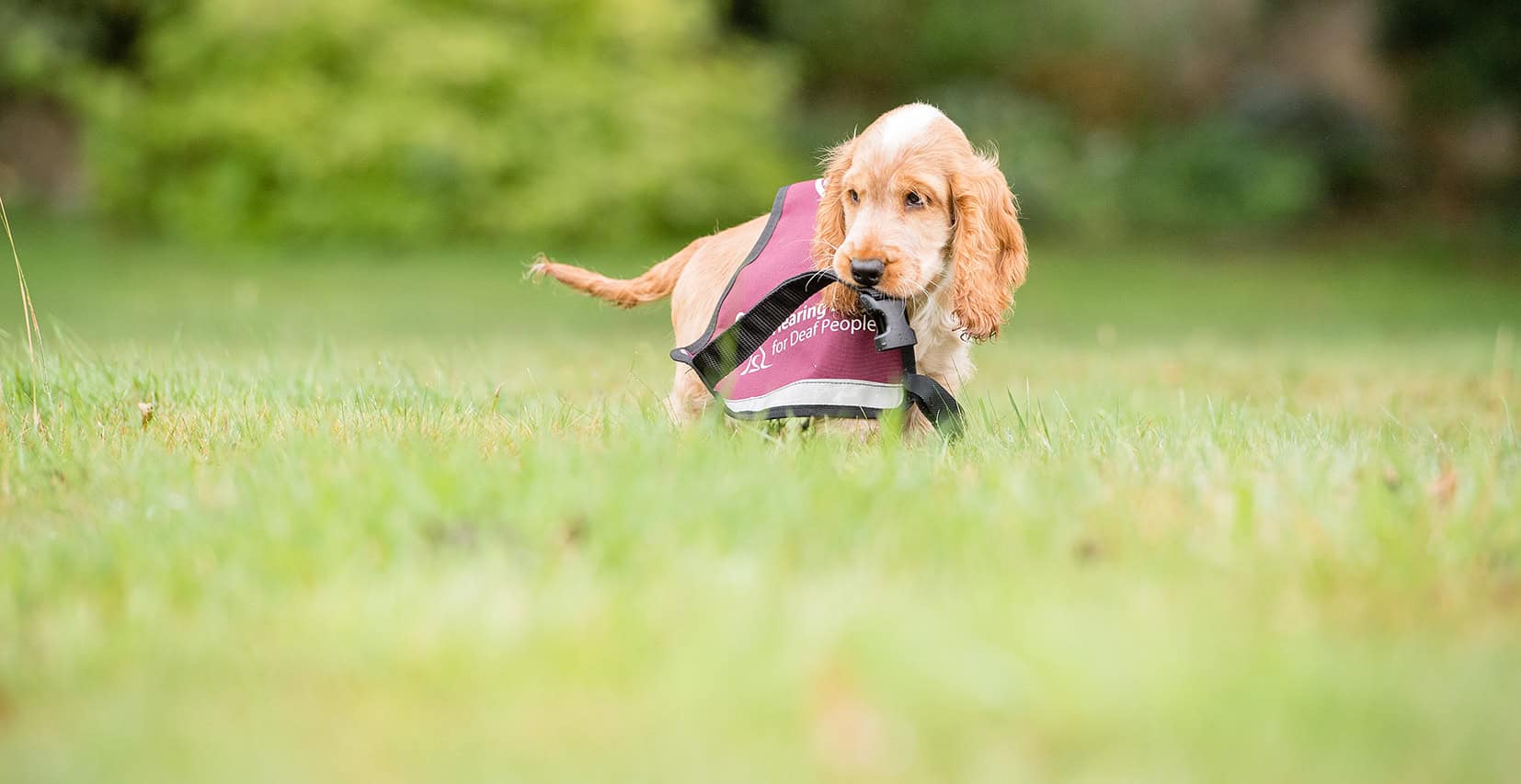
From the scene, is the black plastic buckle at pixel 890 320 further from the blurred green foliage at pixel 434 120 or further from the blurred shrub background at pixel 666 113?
the blurred green foliage at pixel 434 120

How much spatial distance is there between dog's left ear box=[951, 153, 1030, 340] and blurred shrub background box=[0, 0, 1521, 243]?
1013 centimetres

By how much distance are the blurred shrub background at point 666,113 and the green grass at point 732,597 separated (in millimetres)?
10906

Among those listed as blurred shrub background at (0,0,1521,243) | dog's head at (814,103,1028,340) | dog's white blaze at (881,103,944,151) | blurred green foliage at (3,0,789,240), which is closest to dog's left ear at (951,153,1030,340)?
dog's head at (814,103,1028,340)

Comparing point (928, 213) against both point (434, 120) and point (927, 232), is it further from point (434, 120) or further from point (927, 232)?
point (434, 120)

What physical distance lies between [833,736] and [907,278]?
1.88 m

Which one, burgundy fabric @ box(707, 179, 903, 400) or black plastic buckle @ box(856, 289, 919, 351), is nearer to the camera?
black plastic buckle @ box(856, 289, 919, 351)

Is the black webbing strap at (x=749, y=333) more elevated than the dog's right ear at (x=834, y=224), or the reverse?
the dog's right ear at (x=834, y=224)

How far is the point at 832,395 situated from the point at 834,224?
2.01 feet

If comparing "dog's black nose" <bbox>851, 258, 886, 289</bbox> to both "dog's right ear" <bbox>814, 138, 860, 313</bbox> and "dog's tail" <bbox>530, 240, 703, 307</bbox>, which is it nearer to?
"dog's right ear" <bbox>814, 138, 860, 313</bbox>

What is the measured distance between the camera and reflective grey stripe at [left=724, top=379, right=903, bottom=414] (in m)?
3.42

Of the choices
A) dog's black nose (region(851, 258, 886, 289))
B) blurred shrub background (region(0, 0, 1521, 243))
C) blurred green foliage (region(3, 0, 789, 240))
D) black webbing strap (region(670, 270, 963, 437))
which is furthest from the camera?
blurred shrub background (region(0, 0, 1521, 243))

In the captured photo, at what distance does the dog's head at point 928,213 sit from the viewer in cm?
353

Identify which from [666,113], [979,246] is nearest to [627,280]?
[979,246]

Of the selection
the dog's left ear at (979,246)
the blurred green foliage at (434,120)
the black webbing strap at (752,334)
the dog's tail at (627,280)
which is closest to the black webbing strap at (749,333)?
the black webbing strap at (752,334)
